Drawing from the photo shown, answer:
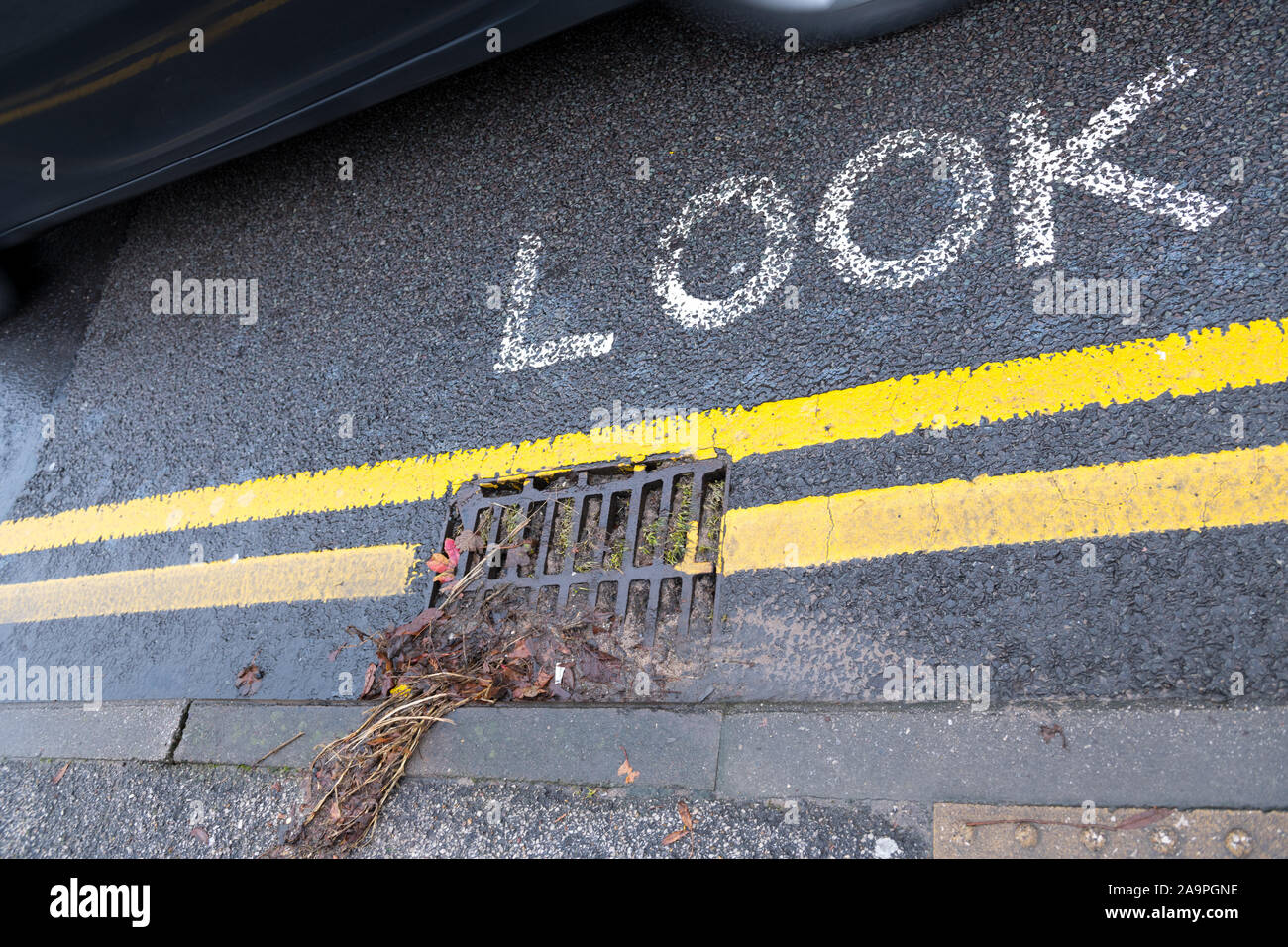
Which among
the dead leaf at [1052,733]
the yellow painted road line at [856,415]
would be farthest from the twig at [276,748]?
the dead leaf at [1052,733]

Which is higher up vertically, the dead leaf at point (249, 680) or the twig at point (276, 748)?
the dead leaf at point (249, 680)

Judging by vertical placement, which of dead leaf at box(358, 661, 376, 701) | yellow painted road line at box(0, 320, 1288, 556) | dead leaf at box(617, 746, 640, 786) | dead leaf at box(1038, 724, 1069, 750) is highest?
yellow painted road line at box(0, 320, 1288, 556)

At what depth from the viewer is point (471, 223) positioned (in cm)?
322

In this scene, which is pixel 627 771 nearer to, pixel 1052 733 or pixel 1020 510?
pixel 1052 733

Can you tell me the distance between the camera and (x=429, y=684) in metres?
2.43

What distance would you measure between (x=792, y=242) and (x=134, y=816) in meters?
2.76

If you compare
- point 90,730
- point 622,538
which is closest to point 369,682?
point 622,538

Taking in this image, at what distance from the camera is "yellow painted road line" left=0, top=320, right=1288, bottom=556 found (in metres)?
2.03

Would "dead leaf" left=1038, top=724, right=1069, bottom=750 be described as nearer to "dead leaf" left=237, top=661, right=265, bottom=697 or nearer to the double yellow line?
the double yellow line

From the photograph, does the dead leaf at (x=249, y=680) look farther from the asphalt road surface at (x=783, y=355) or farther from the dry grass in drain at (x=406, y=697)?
the dry grass in drain at (x=406, y=697)

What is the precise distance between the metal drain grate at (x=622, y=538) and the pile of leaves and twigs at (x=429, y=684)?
0.08m

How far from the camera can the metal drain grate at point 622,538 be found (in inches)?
90.7

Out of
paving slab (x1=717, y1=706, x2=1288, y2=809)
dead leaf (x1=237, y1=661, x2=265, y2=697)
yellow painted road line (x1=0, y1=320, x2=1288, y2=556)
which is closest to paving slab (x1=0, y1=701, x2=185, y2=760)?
dead leaf (x1=237, y1=661, x2=265, y2=697)

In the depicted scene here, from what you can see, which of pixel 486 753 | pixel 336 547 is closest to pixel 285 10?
pixel 336 547
